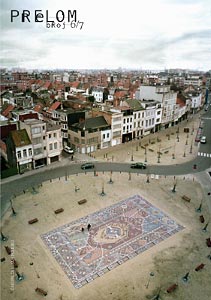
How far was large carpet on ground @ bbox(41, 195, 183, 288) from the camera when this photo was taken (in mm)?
23453

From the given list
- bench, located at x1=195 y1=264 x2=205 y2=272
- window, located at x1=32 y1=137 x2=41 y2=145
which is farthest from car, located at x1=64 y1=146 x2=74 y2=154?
bench, located at x1=195 y1=264 x2=205 y2=272

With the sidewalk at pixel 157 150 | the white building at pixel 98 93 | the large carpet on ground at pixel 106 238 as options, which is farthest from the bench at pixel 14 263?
the white building at pixel 98 93

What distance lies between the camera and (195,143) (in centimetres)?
6056

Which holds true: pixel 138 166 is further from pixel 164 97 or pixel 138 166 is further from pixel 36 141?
pixel 164 97

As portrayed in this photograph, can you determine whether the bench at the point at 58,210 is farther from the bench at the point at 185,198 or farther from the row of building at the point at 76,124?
the bench at the point at 185,198

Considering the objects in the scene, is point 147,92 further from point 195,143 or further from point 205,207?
point 205,207

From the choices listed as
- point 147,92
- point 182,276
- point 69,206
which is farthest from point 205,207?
point 147,92

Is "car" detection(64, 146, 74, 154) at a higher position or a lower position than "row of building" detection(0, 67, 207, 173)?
lower

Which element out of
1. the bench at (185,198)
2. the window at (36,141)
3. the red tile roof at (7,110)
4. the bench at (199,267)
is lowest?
the bench at (199,267)

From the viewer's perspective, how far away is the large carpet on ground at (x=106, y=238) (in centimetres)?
2345

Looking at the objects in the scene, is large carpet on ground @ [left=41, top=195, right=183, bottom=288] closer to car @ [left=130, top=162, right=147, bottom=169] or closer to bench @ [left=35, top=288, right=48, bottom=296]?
bench @ [left=35, top=288, right=48, bottom=296]

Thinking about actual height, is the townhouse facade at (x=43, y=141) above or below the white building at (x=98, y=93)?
below

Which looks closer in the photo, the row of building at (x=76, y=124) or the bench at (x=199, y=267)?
the bench at (x=199, y=267)

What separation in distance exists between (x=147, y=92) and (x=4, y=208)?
53.5 meters
